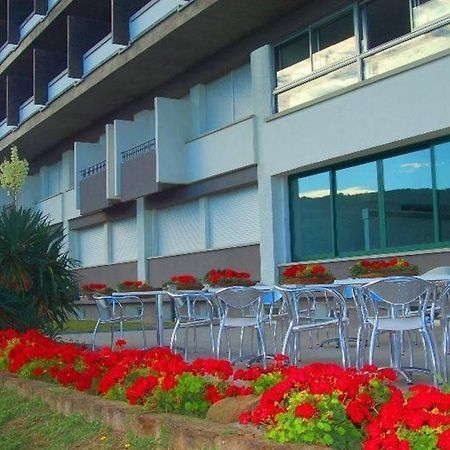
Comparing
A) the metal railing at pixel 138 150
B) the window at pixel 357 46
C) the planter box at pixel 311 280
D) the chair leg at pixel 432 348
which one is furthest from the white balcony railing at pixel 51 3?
the chair leg at pixel 432 348

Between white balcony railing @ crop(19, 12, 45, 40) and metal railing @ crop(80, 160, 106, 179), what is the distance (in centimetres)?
550

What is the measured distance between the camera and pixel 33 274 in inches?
401

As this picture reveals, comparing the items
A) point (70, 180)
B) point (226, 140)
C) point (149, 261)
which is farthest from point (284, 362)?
point (70, 180)

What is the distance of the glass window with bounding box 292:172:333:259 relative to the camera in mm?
15414

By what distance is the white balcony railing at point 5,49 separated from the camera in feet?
93.0

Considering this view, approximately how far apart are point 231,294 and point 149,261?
572 inches

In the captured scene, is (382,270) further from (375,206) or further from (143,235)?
(143,235)

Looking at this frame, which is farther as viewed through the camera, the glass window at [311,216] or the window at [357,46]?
the glass window at [311,216]

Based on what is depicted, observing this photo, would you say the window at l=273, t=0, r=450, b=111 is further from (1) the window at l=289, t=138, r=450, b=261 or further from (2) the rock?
(2) the rock

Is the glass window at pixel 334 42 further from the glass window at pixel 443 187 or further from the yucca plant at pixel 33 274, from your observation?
the yucca plant at pixel 33 274

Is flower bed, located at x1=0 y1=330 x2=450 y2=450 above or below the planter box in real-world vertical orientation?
below

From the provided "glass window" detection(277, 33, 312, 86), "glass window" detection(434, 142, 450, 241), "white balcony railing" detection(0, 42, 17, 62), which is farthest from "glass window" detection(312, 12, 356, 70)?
"white balcony railing" detection(0, 42, 17, 62)

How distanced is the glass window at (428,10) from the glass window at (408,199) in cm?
230

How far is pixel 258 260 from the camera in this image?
16.9 metres
